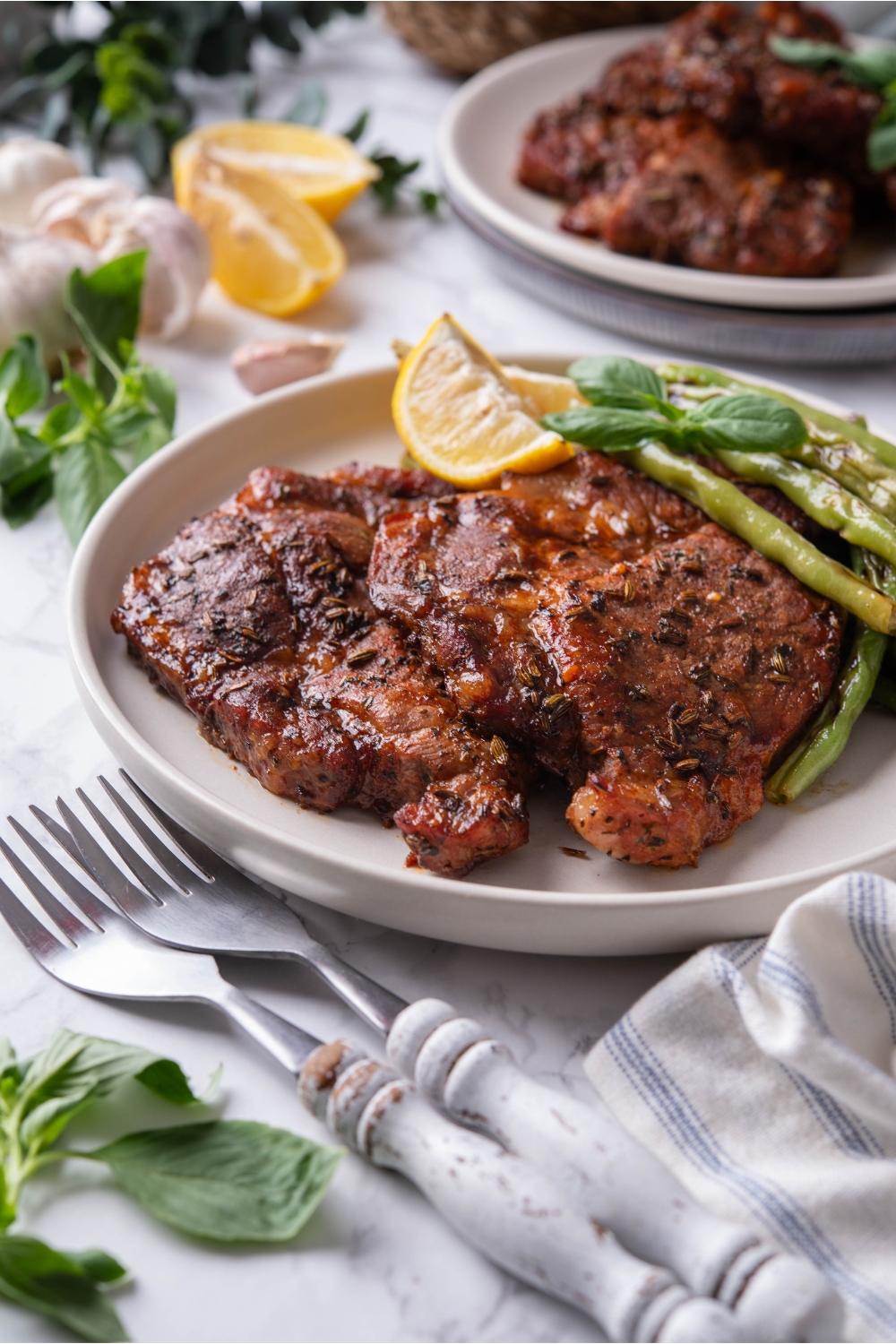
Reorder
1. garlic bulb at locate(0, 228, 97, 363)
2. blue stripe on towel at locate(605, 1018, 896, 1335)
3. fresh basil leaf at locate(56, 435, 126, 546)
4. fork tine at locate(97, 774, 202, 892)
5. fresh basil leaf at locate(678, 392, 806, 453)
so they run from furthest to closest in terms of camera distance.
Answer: garlic bulb at locate(0, 228, 97, 363)
fresh basil leaf at locate(56, 435, 126, 546)
fresh basil leaf at locate(678, 392, 806, 453)
fork tine at locate(97, 774, 202, 892)
blue stripe on towel at locate(605, 1018, 896, 1335)

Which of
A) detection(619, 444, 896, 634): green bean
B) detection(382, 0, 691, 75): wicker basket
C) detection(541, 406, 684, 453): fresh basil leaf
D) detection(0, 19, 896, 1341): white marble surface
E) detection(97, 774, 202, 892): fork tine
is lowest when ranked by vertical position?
detection(0, 19, 896, 1341): white marble surface

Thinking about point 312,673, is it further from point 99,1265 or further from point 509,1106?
point 99,1265

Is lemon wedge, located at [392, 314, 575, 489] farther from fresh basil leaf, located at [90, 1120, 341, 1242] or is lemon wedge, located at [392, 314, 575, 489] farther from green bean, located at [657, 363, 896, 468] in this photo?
fresh basil leaf, located at [90, 1120, 341, 1242]

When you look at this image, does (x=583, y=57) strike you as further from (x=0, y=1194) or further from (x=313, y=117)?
(x=0, y=1194)

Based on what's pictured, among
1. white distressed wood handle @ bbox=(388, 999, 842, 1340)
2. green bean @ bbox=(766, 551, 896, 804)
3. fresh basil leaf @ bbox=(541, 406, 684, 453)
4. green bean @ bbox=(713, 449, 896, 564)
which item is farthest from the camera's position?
fresh basil leaf @ bbox=(541, 406, 684, 453)

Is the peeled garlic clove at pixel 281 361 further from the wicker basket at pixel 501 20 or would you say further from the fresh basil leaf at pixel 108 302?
the wicker basket at pixel 501 20

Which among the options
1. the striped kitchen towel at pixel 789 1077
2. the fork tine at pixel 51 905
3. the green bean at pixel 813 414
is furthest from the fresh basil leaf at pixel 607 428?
the fork tine at pixel 51 905

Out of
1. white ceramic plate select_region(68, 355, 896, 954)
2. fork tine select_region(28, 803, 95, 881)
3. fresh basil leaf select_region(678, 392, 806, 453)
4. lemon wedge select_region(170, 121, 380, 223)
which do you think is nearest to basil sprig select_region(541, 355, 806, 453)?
fresh basil leaf select_region(678, 392, 806, 453)
